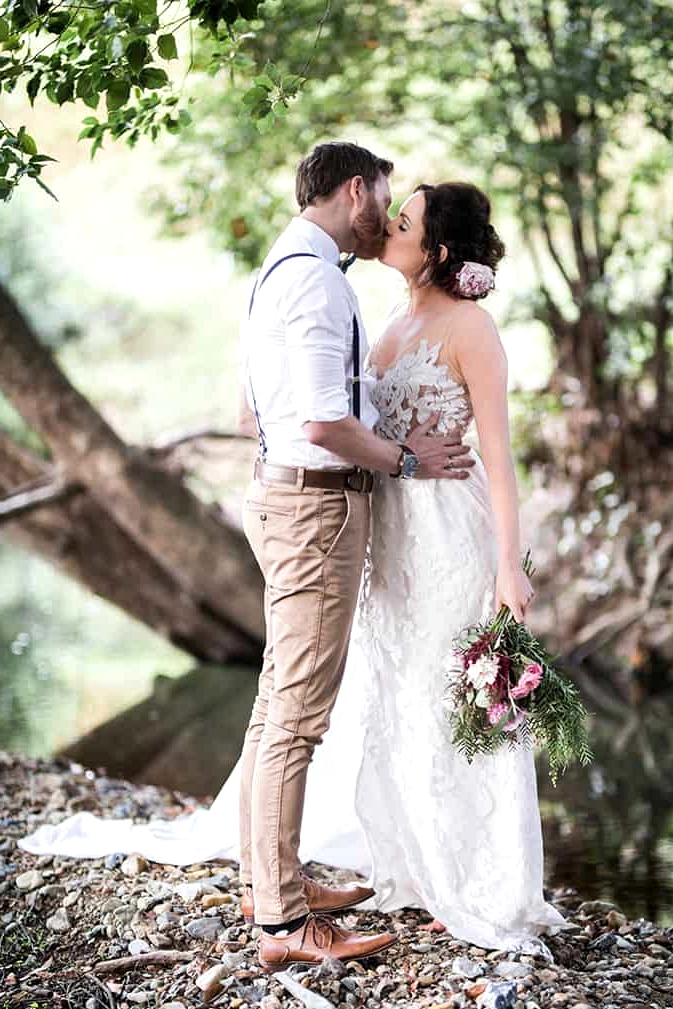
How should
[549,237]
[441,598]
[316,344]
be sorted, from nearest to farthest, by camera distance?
[316,344], [441,598], [549,237]

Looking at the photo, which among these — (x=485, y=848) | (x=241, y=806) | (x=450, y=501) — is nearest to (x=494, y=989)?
(x=485, y=848)

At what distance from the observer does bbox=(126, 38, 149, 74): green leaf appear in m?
2.83

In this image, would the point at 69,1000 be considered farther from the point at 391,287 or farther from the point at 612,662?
→ the point at 391,287

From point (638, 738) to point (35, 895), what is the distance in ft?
13.9

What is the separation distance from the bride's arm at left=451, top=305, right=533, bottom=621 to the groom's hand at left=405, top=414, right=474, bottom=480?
0.11 meters

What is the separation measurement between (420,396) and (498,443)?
26cm

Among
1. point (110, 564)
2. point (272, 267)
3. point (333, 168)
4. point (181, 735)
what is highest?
point (333, 168)

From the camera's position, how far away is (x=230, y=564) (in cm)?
782

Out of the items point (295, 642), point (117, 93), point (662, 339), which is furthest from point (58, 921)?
point (662, 339)

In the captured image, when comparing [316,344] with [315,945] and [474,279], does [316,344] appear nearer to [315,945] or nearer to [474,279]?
[474,279]

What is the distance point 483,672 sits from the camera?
295 cm

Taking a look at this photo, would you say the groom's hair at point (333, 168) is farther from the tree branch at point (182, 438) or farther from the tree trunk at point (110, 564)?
the tree trunk at point (110, 564)

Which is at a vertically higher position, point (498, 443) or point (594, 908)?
point (498, 443)

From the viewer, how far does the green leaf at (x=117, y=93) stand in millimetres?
2965
